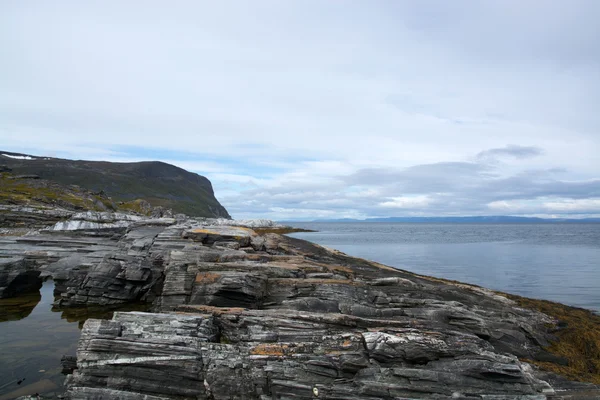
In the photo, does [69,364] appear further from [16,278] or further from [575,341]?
[575,341]

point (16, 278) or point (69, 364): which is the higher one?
point (16, 278)

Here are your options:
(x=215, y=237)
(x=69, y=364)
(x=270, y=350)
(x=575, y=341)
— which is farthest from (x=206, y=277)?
(x=575, y=341)

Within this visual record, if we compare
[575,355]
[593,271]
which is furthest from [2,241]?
[593,271]

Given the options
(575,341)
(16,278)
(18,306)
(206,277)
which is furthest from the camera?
(16,278)

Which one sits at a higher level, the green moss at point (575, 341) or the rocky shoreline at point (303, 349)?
the rocky shoreline at point (303, 349)

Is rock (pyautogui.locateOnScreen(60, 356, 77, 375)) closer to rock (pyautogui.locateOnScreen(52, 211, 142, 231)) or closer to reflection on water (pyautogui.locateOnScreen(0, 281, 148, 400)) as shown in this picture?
reflection on water (pyautogui.locateOnScreen(0, 281, 148, 400))

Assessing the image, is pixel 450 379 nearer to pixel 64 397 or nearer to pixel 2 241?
pixel 64 397

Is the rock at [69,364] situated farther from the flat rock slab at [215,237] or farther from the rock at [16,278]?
the flat rock slab at [215,237]

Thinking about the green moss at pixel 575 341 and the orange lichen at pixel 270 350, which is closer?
the orange lichen at pixel 270 350

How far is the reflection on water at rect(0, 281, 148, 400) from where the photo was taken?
15742mm

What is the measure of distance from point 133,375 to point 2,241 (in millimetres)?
36028

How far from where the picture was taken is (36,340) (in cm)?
2058

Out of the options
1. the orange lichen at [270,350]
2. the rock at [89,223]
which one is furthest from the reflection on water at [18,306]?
the orange lichen at [270,350]

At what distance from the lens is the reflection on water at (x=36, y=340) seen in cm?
1574
